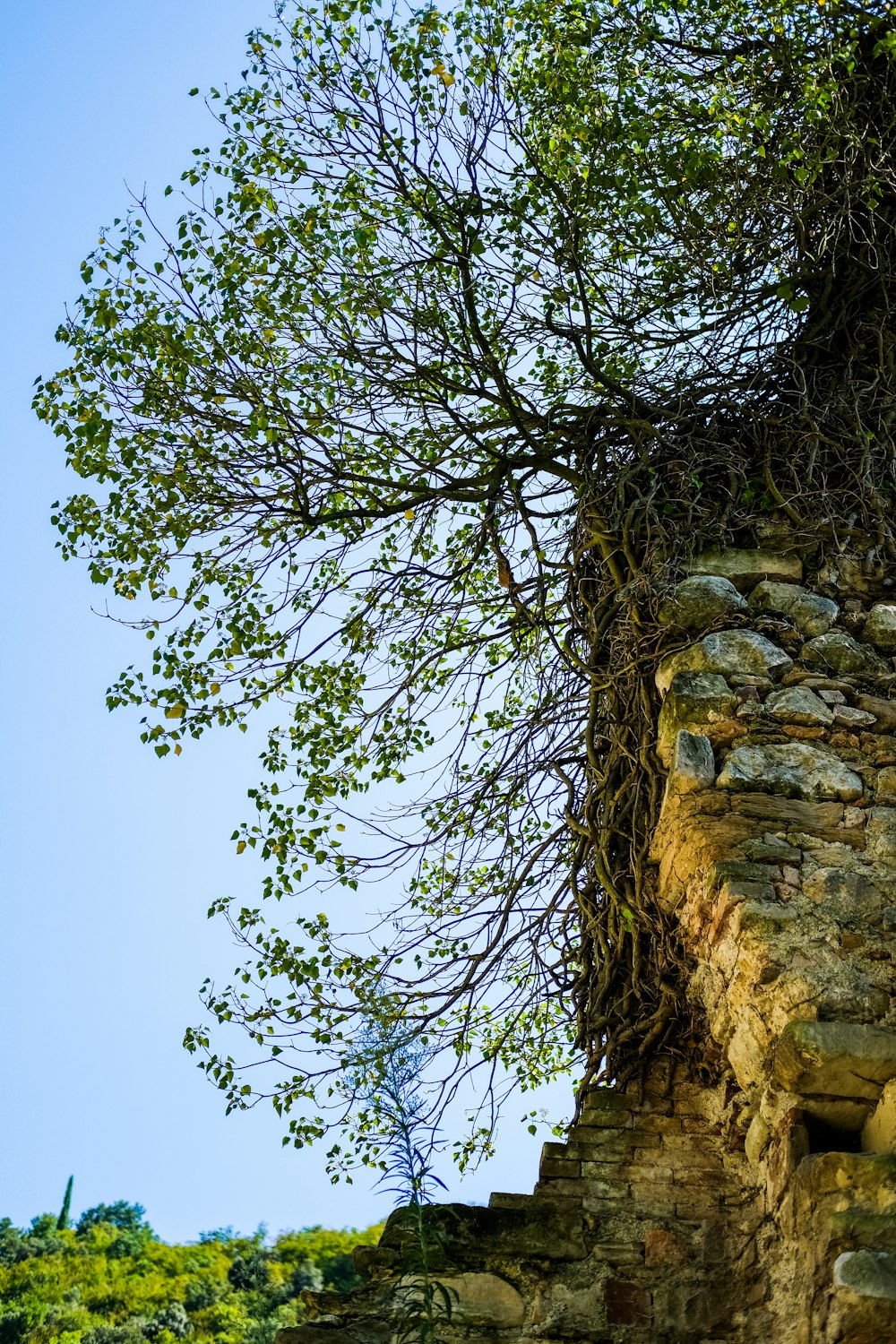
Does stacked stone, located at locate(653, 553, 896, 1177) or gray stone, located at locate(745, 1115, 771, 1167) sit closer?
stacked stone, located at locate(653, 553, 896, 1177)

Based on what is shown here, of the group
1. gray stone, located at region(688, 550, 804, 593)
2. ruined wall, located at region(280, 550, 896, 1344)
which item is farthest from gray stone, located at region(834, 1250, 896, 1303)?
gray stone, located at region(688, 550, 804, 593)

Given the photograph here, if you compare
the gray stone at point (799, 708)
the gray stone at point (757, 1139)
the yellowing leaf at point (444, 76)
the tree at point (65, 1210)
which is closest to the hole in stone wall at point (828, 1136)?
the gray stone at point (757, 1139)

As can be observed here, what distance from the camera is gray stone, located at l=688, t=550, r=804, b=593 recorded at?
4629mm

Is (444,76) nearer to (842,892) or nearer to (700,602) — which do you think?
(700,602)

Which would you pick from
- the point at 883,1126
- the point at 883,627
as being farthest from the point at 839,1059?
the point at 883,627

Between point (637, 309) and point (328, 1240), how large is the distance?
4.23 metres

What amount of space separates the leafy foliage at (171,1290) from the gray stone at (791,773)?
202 cm

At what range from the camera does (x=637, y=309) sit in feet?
19.5

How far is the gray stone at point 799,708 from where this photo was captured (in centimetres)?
417

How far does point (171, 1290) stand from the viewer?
542cm

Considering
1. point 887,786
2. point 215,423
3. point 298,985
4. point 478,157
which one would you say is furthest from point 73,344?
point 887,786

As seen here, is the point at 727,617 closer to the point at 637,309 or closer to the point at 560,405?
the point at 560,405

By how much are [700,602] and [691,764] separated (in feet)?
2.29

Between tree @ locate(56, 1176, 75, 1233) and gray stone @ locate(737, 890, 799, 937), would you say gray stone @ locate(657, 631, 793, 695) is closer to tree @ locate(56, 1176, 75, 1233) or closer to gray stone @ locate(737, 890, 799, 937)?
gray stone @ locate(737, 890, 799, 937)
